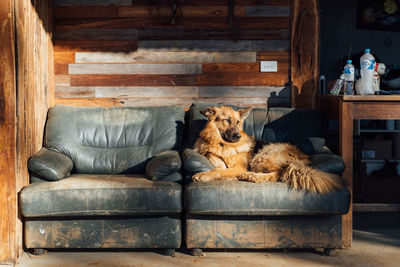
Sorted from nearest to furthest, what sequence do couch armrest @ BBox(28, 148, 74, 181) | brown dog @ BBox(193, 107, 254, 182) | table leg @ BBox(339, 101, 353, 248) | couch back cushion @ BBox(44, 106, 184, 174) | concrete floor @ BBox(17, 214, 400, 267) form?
1. concrete floor @ BBox(17, 214, 400, 267)
2. couch armrest @ BBox(28, 148, 74, 181)
3. table leg @ BBox(339, 101, 353, 248)
4. brown dog @ BBox(193, 107, 254, 182)
5. couch back cushion @ BBox(44, 106, 184, 174)

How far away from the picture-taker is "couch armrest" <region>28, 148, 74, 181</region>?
11.5ft

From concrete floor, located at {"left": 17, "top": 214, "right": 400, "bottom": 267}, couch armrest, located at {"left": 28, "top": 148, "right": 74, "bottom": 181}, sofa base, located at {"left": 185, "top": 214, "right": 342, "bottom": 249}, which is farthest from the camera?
couch armrest, located at {"left": 28, "top": 148, "right": 74, "bottom": 181}

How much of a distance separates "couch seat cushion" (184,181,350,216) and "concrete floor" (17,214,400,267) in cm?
35

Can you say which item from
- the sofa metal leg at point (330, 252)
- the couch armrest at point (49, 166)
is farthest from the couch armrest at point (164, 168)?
the sofa metal leg at point (330, 252)

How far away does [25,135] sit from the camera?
12.0ft

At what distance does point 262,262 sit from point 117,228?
3.62 feet

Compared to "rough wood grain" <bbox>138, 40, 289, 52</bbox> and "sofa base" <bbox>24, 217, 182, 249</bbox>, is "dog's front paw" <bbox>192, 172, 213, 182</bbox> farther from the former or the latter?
"rough wood grain" <bbox>138, 40, 289, 52</bbox>

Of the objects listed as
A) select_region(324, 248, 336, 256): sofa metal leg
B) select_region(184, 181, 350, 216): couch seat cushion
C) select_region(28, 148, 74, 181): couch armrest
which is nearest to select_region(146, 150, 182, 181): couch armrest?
select_region(184, 181, 350, 216): couch seat cushion

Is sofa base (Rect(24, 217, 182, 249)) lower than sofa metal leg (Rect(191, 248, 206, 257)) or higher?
higher

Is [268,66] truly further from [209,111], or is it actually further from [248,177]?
[248,177]

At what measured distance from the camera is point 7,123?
3357 mm

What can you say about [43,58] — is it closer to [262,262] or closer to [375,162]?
[262,262]

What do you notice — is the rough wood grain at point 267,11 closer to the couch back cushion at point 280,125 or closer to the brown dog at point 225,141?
the couch back cushion at point 280,125

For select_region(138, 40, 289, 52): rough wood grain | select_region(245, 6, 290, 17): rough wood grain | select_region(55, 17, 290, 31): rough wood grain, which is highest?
select_region(245, 6, 290, 17): rough wood grain
